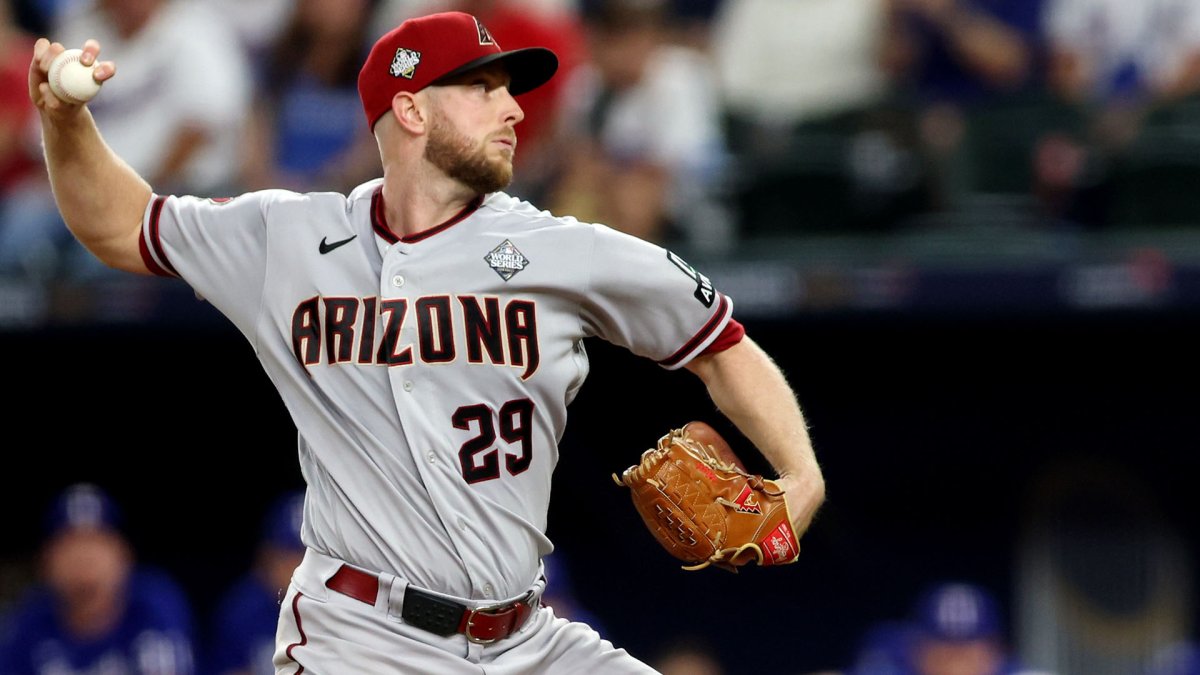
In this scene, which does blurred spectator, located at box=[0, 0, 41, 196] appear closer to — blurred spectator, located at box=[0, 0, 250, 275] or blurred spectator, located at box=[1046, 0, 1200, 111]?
blurred spectator, located at box=[0, 0, 250, 275]

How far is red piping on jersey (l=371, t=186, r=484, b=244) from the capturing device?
3486 mm

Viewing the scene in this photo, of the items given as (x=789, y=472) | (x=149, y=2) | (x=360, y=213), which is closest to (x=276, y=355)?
(x=360, y=213)

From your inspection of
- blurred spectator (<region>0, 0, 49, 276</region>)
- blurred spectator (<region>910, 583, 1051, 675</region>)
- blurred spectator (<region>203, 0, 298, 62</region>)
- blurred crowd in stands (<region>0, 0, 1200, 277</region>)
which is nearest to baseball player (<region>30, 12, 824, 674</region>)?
blurred spectator (<region>910, 583, 1051, 675</region>)

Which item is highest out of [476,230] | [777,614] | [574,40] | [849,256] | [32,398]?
[476,230]

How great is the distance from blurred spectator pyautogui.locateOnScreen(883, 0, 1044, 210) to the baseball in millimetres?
4169

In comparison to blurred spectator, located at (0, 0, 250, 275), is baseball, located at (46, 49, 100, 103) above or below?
above

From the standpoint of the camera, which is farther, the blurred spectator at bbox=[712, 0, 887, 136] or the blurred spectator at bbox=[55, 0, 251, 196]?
the blurred spectator at bbox=[712, 0, 887, 136]

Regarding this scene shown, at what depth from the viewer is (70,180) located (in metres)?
3.55

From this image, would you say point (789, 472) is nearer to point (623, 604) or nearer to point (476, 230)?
point (476, 230)

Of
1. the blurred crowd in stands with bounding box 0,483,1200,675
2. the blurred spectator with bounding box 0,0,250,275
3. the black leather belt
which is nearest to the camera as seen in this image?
the black leather belt

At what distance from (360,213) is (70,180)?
1.75 feet

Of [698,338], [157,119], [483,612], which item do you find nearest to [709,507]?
[698,338]

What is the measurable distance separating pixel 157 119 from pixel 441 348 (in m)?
4.03

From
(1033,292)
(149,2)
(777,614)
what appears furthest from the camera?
(777,614)
